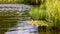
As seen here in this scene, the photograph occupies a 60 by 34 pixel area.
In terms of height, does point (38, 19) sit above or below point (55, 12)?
below

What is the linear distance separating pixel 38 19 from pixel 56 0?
0.91m

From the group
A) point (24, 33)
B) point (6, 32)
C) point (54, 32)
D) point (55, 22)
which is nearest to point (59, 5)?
point (55, 22)

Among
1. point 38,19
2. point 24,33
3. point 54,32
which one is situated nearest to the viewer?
point 54,32

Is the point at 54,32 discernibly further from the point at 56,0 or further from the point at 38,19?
the point at 38,19

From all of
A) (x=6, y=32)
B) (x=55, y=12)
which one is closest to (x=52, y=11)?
(x=55, y=12)

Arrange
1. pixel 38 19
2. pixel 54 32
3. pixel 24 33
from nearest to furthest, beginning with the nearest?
pixel 54 32
pixel 24 33
pixel 38 19

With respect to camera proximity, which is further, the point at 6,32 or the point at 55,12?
the point at 6,32

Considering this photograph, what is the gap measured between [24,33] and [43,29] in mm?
409

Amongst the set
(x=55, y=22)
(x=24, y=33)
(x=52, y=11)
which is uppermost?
(x=52, y=11)

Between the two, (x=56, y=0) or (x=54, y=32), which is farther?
(x=56, y=0)

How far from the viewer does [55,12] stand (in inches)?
127

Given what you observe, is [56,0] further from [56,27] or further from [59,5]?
[56,27]

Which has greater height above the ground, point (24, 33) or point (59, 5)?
point (59, 5)

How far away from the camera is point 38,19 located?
13.8 feet
